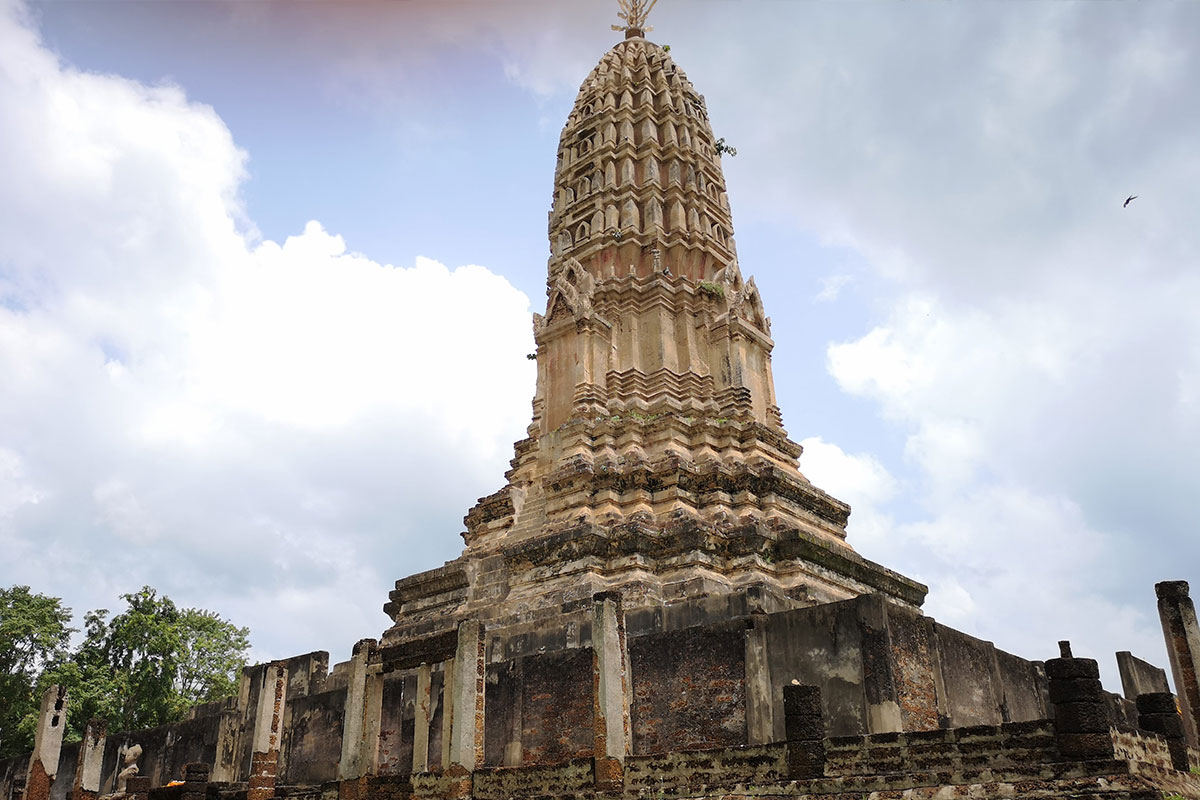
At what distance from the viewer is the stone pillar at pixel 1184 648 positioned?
13.8 meters

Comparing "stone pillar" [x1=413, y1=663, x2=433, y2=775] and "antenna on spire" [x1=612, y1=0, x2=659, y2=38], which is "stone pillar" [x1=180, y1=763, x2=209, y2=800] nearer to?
"stone pillar" [x1=413, y1=663, x2=433, y2=775]

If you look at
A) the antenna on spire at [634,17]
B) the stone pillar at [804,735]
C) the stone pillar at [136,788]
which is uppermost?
the antenna on spire at [634,17]

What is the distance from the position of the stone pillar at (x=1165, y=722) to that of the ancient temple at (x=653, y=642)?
0.12 feet

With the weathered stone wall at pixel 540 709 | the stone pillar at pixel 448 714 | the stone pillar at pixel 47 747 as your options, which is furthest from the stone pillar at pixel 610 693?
the stone pillar at pixel 47 747

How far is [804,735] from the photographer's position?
365 inches

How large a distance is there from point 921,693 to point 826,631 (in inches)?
63.2

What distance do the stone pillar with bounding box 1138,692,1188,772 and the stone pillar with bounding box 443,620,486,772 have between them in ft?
25.9

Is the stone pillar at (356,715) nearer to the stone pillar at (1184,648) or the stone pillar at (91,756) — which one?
the stone pillar at (91,756)

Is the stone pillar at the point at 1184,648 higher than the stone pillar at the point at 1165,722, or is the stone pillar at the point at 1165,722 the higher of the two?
the stone pillar at the point at 1184,648

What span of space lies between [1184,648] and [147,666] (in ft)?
99.4

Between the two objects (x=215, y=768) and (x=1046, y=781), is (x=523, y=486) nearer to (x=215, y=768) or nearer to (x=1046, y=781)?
(x=215, y=768)

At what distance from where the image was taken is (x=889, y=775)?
28.5 ft

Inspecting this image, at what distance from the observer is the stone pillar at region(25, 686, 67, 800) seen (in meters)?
19.2

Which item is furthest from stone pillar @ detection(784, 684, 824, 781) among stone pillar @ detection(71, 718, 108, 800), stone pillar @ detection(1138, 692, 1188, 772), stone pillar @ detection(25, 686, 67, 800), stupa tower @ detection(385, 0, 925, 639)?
stone pillar @ detection(25, 686, 67, 800)
